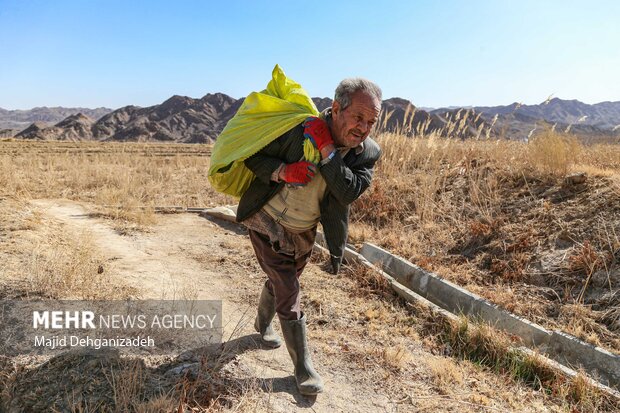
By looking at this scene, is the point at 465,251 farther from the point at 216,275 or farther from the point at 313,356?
the point at 216,275

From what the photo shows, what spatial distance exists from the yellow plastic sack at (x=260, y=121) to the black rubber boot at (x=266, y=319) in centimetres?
97

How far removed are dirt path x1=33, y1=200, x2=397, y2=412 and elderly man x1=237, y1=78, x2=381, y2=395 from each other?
213 mm

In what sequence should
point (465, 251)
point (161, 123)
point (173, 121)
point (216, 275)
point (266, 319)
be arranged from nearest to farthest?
point (266, 319) → point (216, 275) → point (465, 251) → point (161, 123) → point (173, 121)

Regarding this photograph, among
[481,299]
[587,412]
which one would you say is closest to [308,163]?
[587,412]

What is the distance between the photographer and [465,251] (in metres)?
5.35

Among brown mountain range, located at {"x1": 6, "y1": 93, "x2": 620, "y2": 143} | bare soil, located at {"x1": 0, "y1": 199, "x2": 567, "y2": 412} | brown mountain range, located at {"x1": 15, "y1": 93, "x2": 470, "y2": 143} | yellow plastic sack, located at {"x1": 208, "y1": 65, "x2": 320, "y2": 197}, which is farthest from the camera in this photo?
brown mountain range, located at {"x1": 15, "y1": 93, "x2": 470, "y2": 143}

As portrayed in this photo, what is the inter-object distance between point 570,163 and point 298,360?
5073mm

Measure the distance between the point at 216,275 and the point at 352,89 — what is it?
312cm

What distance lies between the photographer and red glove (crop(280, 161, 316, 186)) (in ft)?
7.85

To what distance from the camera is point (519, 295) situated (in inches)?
169

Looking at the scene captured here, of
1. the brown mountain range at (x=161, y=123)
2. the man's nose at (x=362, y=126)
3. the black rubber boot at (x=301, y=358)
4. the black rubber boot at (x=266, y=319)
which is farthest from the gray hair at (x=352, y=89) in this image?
the brown mountain range at (x=161, y=123)

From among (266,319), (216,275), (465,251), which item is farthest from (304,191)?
(465,251)

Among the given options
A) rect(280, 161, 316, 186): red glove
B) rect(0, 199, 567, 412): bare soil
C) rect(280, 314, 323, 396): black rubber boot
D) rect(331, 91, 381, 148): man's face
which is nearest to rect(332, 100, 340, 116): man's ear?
rect(331, 91, 381, 148): man's face

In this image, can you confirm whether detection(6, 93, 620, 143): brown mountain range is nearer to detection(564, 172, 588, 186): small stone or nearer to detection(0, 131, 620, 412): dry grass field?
detection(0, 131, 620, 412): dry grass field
